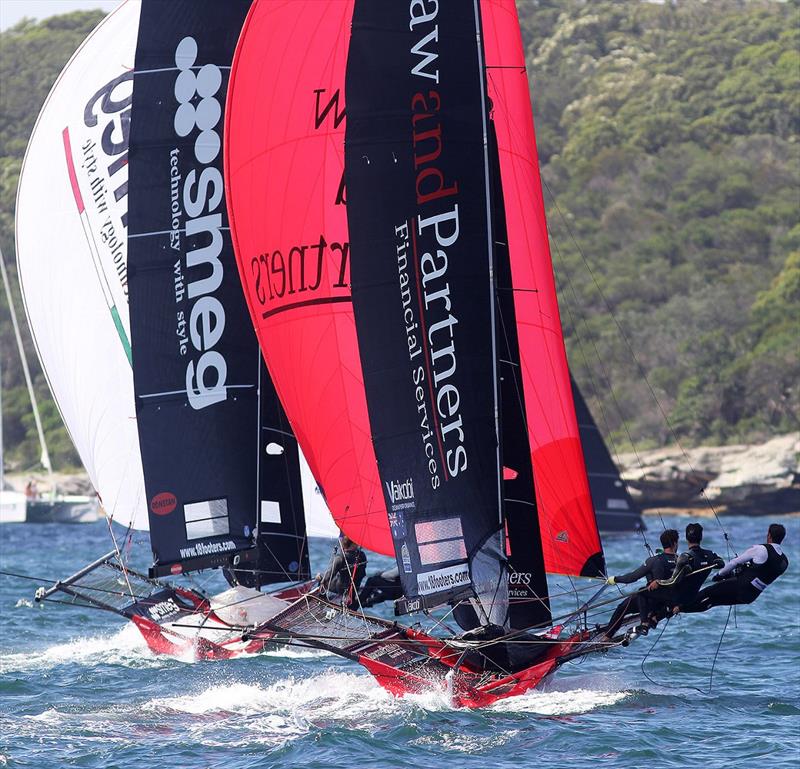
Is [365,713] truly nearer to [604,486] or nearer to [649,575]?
[649,575]

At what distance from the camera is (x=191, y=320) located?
1652 cm

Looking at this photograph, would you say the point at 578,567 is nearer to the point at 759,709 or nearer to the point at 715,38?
the point at 759,709

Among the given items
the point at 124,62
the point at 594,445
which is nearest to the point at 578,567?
the point at 124,62

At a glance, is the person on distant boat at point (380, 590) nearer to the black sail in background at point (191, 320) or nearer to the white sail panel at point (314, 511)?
Result: the black sail in background at point (191, 320)

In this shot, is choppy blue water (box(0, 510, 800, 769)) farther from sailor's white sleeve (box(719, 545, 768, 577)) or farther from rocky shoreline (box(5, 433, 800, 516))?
rocky shoreline (box(5, 433, 800, 516))

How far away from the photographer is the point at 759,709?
12.9 m

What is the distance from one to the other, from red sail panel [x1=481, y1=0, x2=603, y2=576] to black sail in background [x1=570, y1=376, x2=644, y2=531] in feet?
55.7

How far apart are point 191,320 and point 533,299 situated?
4.49 metres

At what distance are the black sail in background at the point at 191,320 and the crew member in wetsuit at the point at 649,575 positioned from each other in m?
5.17

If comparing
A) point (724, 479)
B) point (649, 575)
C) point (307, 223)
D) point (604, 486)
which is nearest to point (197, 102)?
point (307, 223)

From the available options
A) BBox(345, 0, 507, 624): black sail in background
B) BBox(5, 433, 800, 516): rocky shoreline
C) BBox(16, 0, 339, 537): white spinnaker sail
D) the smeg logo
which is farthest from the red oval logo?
BBox(5, 433, 800, 516): rocky shoreline

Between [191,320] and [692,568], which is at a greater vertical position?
[191,320]

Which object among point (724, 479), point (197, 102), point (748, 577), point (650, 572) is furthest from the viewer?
point (724, 479)

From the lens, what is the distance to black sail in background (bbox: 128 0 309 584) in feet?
53.4
